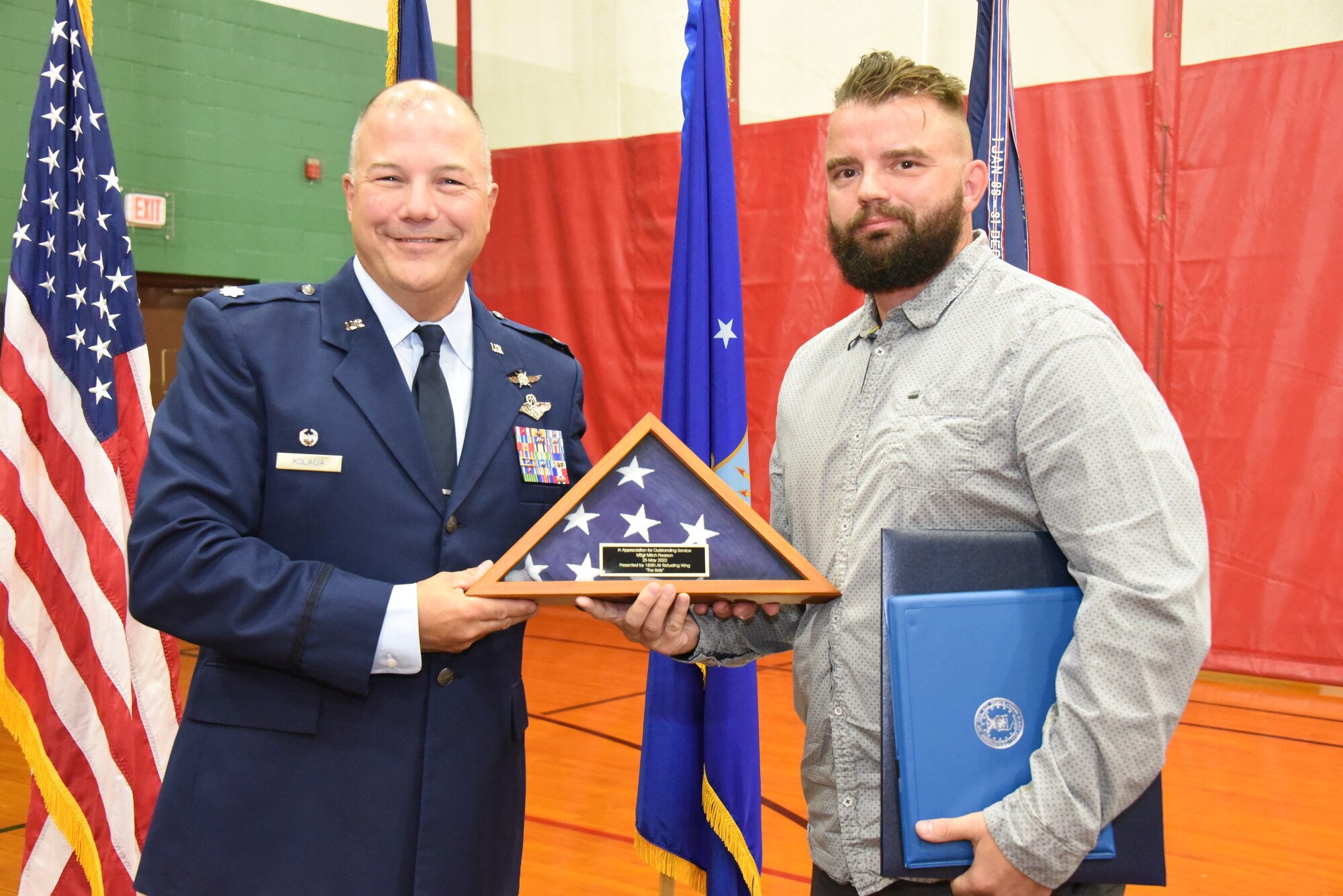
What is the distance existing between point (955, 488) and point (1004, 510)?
8cm

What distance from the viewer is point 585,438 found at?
302 inches

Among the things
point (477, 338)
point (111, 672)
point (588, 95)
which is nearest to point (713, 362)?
point (477, 338)

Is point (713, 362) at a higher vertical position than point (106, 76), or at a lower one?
lower

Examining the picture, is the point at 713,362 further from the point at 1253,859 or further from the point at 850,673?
→ the point at 1253,859

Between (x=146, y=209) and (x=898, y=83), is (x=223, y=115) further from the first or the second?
(x=898, y=83)

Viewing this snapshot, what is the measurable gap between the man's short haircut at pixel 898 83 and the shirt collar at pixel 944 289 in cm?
23

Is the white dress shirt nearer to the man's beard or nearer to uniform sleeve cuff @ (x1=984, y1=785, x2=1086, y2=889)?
the man's beard

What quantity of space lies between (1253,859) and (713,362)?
2.45 metres

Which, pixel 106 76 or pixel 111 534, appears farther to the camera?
pixel 106 76

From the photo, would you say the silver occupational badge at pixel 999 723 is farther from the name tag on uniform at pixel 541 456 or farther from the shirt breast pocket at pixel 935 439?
the name tag on uniform at pixel 541 456

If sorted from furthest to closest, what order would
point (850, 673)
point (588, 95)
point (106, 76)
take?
point (588, 95) < point (106, 76) < point (850, 673)

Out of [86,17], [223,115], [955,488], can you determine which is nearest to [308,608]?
[955,488]

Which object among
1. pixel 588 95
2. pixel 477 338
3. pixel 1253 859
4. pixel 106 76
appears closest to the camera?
pixel 477 338

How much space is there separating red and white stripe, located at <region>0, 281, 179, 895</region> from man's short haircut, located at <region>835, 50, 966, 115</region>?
2.65 metres
